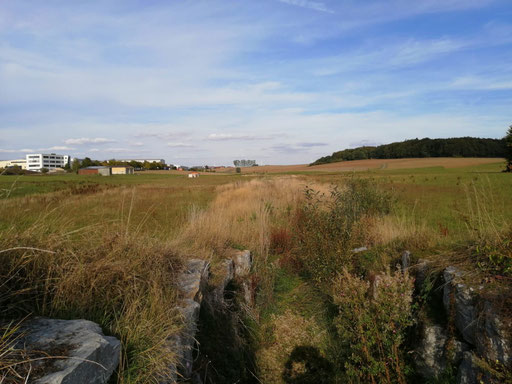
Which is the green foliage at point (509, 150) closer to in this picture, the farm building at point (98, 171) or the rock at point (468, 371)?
the rock at point (468, 371)

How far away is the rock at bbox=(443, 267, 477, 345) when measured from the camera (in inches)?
149

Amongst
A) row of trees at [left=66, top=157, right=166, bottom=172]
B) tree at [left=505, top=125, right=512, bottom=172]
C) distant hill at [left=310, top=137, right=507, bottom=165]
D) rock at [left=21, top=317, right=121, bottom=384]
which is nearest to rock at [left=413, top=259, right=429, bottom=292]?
rock at [left=21, top=317, right=121, bottom=384]

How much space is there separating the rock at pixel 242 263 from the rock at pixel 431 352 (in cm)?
323

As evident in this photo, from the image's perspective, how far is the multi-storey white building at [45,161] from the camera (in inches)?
4187

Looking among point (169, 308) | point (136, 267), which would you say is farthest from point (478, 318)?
point (136, 267)

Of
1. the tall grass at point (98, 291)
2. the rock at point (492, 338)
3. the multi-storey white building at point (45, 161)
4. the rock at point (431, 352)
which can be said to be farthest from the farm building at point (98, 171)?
the rock at point (492, 338)

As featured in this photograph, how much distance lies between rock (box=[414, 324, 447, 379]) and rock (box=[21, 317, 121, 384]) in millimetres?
3685

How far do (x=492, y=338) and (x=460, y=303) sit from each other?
2.03 feet

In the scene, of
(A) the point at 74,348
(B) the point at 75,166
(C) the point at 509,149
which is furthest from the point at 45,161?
(A) the point at 74,348

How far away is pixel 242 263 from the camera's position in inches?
262

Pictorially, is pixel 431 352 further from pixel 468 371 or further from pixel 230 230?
pixel 230 230

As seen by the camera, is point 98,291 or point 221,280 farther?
point 221,280

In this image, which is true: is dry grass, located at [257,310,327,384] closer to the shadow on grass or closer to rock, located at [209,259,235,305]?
the shadow on grass

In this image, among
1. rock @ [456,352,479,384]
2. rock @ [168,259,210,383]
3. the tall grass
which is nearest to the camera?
the tall grass
